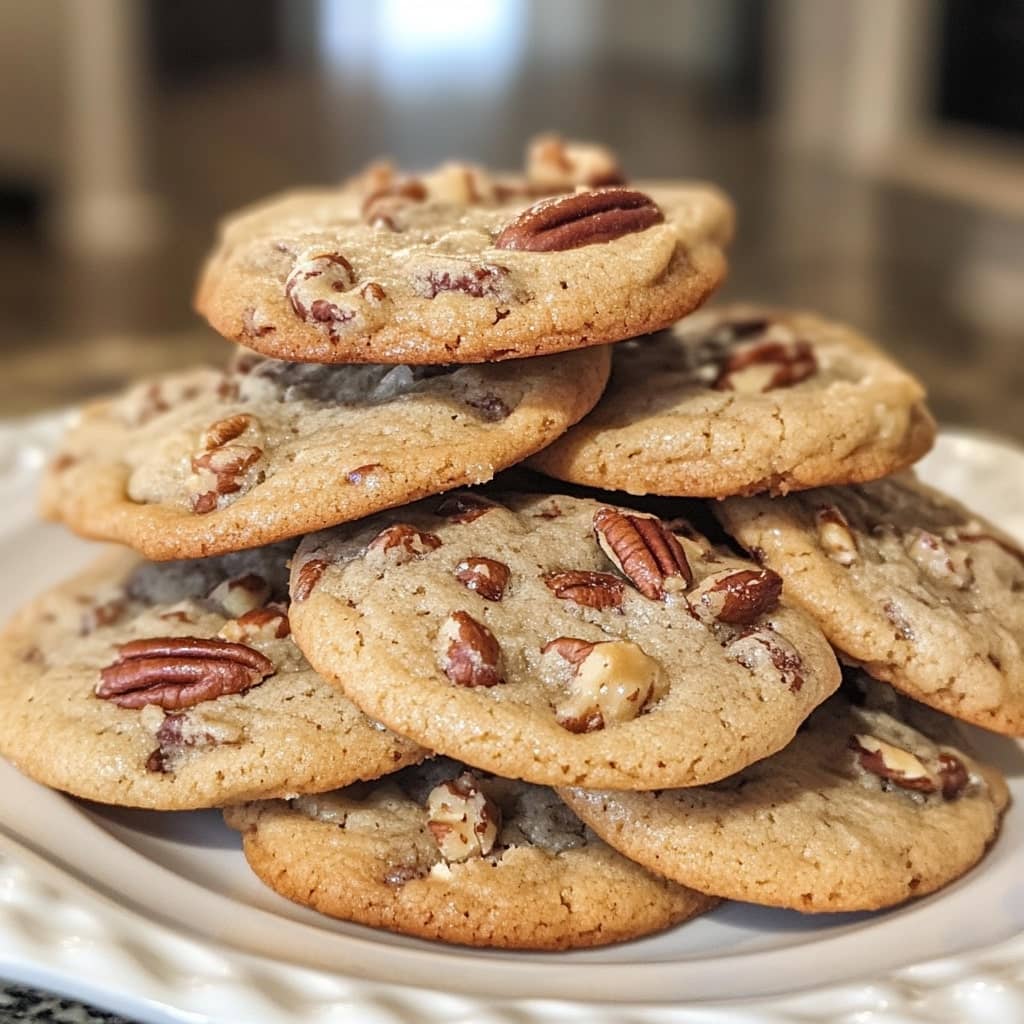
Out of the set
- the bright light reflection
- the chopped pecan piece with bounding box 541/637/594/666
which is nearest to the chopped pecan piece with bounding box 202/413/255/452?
the chopped pecan piece with bounding box 541/637/594/666

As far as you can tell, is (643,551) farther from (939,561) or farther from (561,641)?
(939,561)

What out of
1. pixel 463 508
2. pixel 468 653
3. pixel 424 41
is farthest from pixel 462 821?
pixel 424 41

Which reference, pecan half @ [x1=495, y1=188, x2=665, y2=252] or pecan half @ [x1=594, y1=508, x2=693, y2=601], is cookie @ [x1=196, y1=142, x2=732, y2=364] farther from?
pecan half @ [x1=594, y1=508, x2=693, y2=601]

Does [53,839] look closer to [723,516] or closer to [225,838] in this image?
[225,838]

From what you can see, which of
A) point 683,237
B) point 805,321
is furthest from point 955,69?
point 683,237

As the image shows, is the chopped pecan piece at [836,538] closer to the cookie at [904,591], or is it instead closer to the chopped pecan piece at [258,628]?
the cookie at [904,591]
